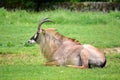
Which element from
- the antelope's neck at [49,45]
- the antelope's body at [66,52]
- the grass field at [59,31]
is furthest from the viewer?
the antelope's neck at [49,45]

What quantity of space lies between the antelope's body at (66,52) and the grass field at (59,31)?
1.37ft

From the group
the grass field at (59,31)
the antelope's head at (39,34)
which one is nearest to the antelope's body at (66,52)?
the antelope's head at (39,34)

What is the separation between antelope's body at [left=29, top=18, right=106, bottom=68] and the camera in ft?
40.7

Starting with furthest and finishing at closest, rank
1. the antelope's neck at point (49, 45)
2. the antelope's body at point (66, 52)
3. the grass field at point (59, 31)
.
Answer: the antelope's neck at point (49, 45), the antelope's body at point (66, 52), the grass field at point (59, 31)

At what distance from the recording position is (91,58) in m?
12.4

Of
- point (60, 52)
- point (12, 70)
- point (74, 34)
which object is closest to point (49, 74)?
point (12, 70)

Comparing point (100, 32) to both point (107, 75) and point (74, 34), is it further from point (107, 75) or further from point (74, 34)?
point (107, 75)

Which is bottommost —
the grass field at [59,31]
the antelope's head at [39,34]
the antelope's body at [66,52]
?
the grass field at [59,31]

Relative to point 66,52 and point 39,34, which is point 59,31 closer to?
point 39,34

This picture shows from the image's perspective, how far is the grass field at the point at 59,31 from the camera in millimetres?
10930

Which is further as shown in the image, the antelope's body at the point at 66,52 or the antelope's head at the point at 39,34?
the antelope's head at the point at 39,34

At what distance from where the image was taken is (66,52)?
12.8 meters

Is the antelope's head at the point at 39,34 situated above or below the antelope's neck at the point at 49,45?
above

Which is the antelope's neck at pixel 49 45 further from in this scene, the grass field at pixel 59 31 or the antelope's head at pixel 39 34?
the grass field at pixel 59 31
